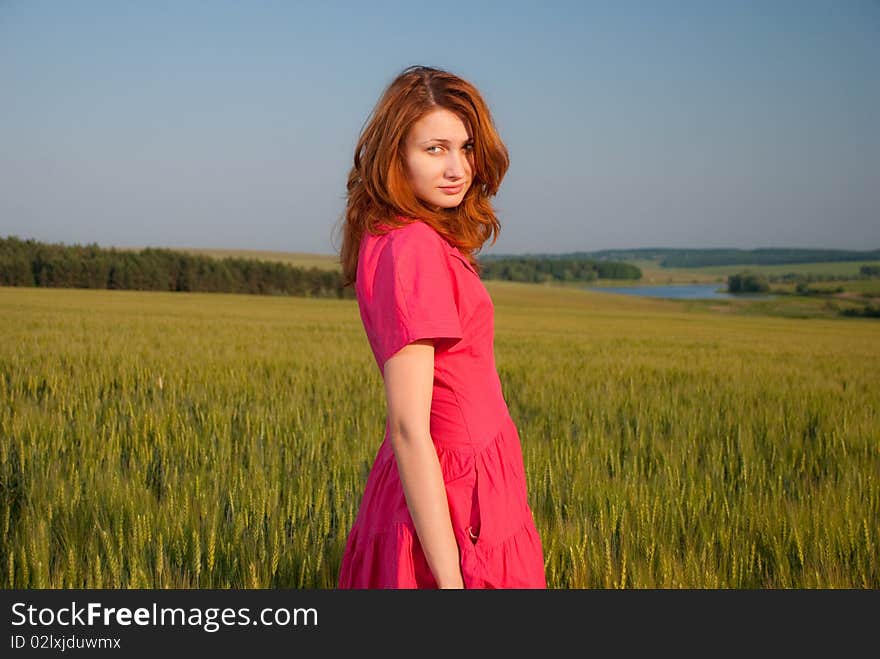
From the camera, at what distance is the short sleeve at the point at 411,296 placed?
50.5 inches

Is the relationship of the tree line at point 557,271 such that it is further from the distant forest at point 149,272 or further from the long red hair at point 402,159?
the long red hair at point 402,159

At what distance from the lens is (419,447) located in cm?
127

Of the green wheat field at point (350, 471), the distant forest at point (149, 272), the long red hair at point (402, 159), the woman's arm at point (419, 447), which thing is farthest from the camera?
the distant forest at point (149, 272)

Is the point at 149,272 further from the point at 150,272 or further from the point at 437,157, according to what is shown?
the point at 437,157

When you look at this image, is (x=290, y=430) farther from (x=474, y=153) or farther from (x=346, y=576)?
(x=474, y=153)

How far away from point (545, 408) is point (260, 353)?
13.7 feet

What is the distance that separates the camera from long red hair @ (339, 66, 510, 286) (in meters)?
1.44

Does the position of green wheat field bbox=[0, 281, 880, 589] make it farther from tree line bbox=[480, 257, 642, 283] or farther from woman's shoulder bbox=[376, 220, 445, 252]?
tree line bbox=[480, 257, 642, 283]

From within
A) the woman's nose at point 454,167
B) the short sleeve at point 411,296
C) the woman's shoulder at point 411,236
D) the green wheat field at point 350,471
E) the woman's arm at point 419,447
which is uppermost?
the woman's nose at point 454,167

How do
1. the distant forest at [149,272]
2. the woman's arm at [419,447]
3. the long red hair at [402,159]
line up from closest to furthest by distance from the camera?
the woman's arm at [419,447]
the long red hair at [402,159]
the distant forest at [149,272]

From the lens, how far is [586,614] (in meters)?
1.61

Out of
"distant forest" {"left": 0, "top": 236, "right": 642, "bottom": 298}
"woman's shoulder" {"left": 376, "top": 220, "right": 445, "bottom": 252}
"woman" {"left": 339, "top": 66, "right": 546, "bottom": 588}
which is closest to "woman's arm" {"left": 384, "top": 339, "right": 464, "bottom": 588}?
"woman" {"left": 339, "top": 66, "right": 546, "bottom": 588}

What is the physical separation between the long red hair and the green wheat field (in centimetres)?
106

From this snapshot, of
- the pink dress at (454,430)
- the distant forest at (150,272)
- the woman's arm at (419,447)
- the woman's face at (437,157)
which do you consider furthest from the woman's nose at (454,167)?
the distant forest at (150,272)
